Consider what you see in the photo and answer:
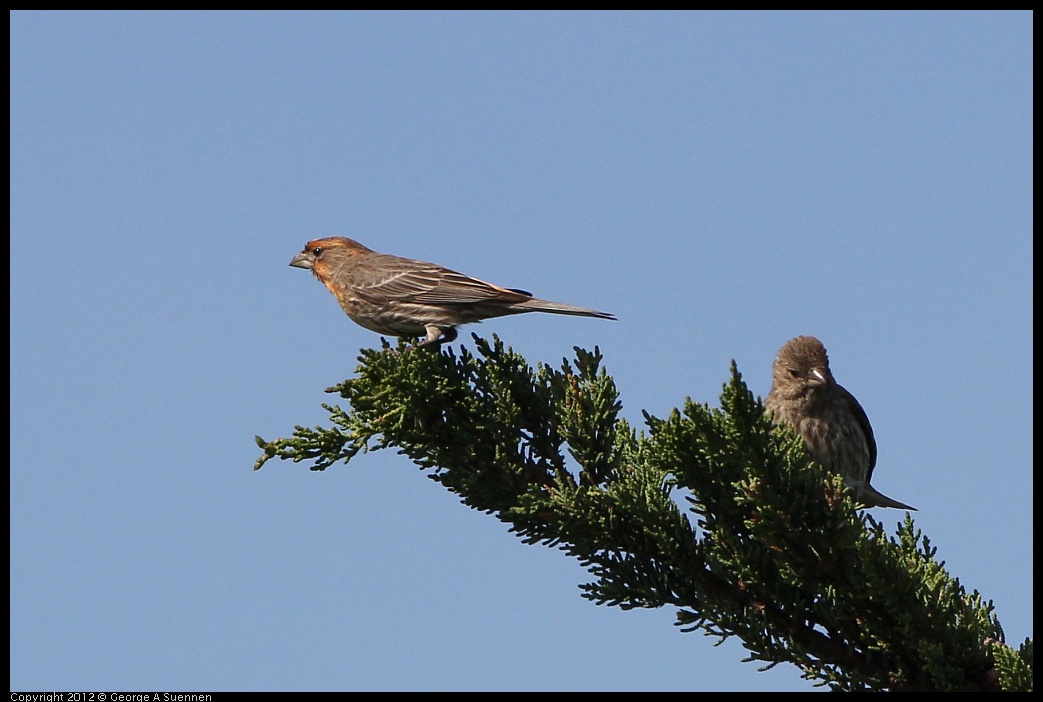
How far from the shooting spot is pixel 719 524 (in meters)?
3.89

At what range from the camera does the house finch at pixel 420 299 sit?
A: 8812 mm

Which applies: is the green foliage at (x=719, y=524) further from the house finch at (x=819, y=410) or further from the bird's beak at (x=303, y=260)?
the bird's beak at (x=303, y=260)

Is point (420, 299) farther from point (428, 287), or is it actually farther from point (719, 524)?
point (719, 524)

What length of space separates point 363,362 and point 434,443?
0.49 meters

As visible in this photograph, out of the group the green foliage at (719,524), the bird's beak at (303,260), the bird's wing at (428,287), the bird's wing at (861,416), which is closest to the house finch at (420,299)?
the bird's wing at (428,287)

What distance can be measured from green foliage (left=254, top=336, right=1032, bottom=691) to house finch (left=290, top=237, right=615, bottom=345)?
12.9 ft

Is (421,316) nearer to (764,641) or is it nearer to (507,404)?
(507,404)

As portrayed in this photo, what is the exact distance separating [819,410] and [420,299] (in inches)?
123

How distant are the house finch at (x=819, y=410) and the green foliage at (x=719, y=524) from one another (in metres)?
3.28

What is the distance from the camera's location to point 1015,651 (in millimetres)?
3430

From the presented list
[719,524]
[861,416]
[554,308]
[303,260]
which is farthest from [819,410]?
[303,260]

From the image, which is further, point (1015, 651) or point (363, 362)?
point (363, 362)
